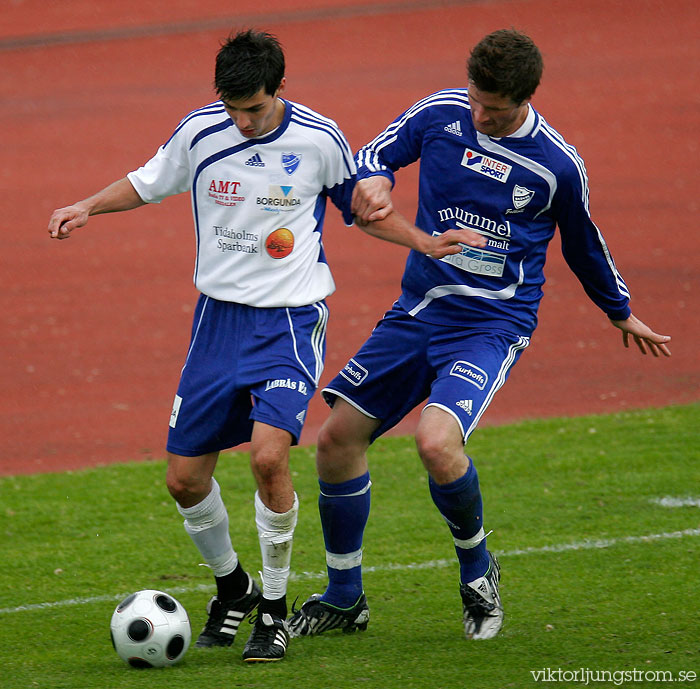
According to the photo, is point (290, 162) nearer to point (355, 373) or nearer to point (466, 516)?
point (355, 373)

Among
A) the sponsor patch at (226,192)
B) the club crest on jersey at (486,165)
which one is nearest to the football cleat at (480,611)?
the club crest on jersey at (486,165)

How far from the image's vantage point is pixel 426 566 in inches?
232

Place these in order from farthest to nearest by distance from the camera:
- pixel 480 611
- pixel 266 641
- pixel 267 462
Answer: pixel 480 611 < pixel 266 641 < pixel 267 462

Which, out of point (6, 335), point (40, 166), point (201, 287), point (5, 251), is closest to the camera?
point (201, 287)

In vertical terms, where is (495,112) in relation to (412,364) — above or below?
above

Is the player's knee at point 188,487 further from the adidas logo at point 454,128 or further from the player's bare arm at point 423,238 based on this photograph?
the adidas logo at point 454,128

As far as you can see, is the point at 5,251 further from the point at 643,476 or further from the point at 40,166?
the point at 643,476

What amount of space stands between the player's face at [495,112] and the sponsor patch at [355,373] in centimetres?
108

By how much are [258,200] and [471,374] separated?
1.07m

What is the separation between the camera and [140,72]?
21.5 meters

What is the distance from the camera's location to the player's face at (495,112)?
4641mm

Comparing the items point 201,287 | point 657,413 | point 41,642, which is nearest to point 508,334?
point 201,287

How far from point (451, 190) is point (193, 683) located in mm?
2171

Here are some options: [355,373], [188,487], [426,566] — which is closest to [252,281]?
[355,373]
